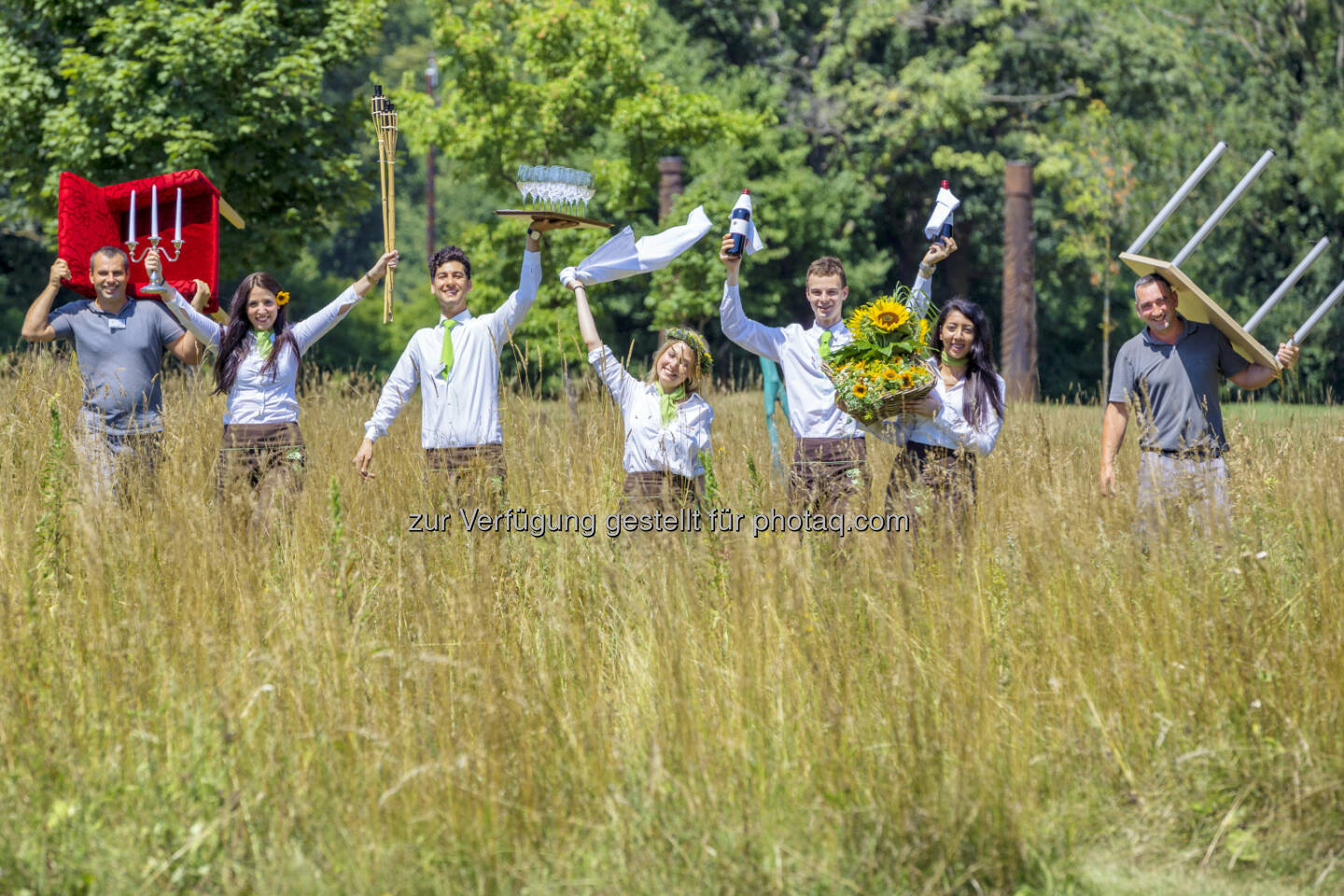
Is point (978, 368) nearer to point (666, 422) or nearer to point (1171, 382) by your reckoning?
point (1171, 382)

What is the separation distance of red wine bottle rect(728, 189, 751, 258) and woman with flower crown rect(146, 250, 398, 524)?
1412mm

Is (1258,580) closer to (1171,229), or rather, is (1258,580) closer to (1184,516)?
(1184,516)

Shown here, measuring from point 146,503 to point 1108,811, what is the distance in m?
3.52

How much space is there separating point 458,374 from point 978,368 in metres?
2.03

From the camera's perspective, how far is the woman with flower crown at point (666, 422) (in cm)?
478

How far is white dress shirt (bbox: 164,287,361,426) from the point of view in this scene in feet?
17.7

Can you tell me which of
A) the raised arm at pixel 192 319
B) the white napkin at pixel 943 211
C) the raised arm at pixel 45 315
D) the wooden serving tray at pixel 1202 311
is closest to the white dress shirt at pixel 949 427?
the white napkin at pixel 943 211

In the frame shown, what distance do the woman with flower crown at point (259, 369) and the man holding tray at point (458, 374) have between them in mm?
297

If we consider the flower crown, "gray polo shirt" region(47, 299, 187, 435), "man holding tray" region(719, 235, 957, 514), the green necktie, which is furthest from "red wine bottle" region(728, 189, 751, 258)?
"gray polo shirt" region(47, 299, 187, 435)

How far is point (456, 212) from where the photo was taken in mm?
40969

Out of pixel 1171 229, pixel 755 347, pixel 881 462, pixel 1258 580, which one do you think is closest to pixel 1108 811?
pixel 1258 580

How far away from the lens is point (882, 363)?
455 cm

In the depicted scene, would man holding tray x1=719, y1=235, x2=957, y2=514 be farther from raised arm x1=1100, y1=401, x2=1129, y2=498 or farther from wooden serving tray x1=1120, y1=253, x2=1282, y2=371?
raised arm x1=1100, y1=401, x2=1129, y2=498

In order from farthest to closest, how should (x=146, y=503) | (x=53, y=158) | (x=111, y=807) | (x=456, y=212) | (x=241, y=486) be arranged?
(x=456, y=212), (x=53, y=158), (x=146, y=503), (x=241, y=486), (x=111, y=807)
